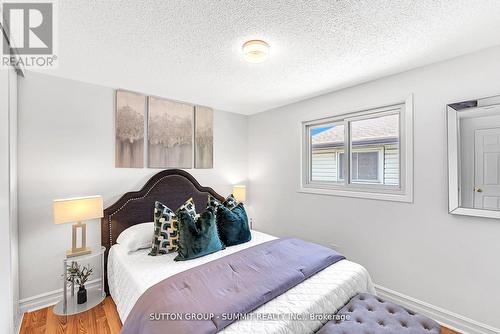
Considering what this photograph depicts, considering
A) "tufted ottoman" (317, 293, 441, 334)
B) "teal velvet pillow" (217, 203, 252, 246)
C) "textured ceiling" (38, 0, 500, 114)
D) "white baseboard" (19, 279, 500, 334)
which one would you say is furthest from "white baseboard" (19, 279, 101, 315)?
"tufted ottoman" (317, 293, 441, 334)

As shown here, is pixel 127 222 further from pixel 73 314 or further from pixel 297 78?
pixel 297 78

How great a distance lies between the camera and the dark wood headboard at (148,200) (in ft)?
8.02

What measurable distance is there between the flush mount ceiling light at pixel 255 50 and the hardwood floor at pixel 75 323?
2511 millimetres

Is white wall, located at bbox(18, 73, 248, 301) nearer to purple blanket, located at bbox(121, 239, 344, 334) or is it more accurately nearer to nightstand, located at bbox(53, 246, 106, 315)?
nightstand, located at bbox(53, 246, 106, 315)

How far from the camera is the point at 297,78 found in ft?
7.80

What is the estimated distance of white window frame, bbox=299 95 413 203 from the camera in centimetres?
219

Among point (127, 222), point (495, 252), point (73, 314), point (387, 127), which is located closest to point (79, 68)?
point (127, 222)

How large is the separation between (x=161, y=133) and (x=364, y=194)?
2548mm

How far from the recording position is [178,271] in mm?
1786

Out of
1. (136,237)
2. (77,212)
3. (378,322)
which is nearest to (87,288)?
(136,237)

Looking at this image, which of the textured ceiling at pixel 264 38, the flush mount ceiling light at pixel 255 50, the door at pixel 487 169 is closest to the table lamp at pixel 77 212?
the textured ceiling at pixel 264 38

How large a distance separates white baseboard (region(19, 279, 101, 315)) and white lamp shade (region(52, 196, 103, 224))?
0.84 meters

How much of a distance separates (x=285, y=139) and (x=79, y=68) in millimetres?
2517

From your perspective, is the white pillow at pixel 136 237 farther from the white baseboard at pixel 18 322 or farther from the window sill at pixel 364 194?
the window sill at pixel 364 194
